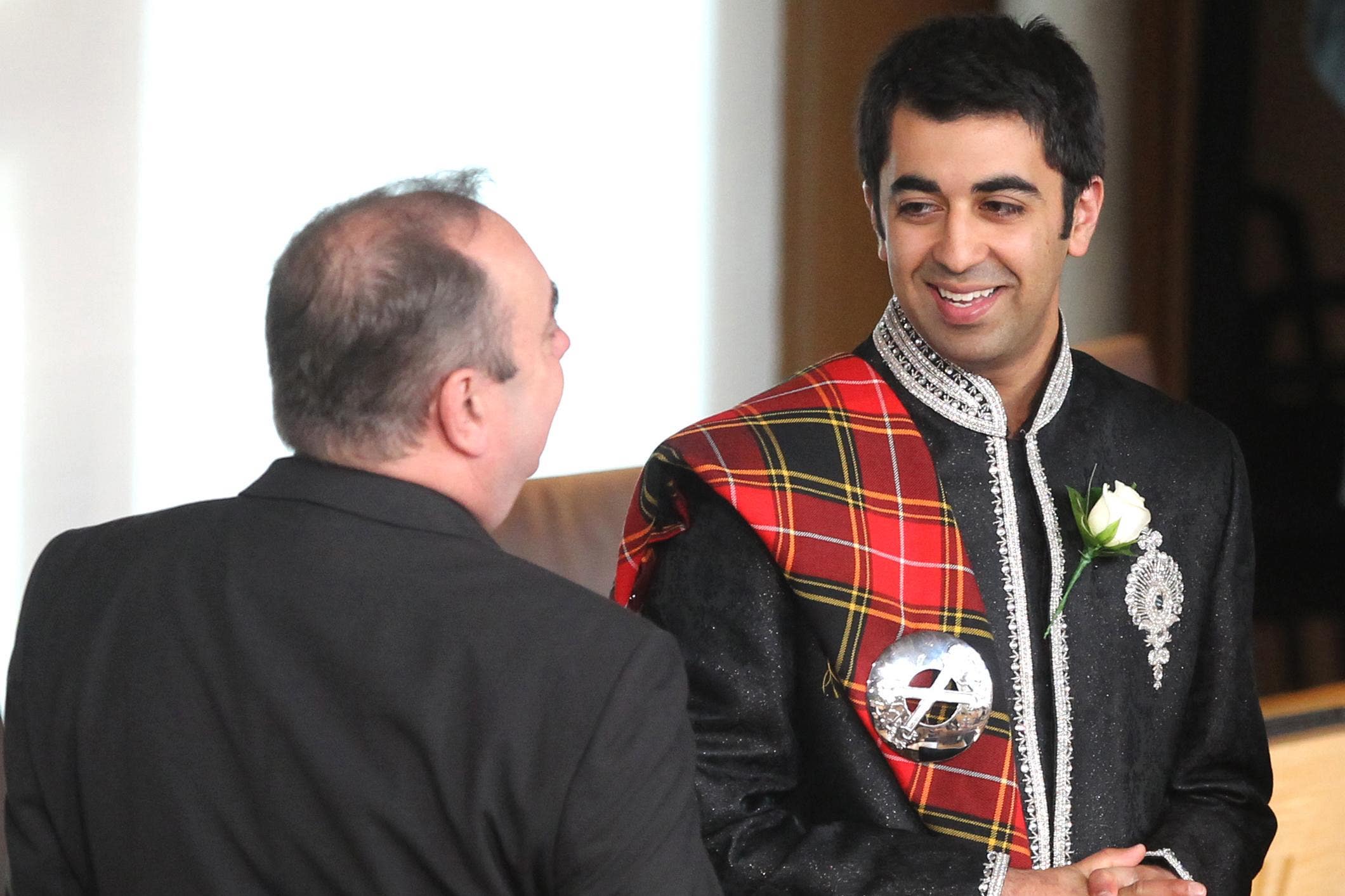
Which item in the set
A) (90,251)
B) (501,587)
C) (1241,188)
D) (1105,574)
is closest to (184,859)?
(501,587)

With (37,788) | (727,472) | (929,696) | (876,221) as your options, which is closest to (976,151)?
(876,221)

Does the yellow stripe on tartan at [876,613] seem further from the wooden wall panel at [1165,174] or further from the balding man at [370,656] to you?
the wooden wall panel at [1165,174]

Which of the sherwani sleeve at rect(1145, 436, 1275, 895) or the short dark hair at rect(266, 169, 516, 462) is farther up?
the short dark hair at rect(266, 169, 516, 462)

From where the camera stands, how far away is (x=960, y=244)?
1.49 meters

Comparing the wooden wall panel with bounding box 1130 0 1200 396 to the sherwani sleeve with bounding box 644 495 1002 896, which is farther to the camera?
the wooden wall panel with bounding box 1130 0 1200 396

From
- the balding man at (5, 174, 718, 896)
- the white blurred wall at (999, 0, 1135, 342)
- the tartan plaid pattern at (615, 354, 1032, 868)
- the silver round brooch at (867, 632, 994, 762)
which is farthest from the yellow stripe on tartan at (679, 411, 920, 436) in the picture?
the white blurred wall at (999, 0, 1135, 342)

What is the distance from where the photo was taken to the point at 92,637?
1.07 metres

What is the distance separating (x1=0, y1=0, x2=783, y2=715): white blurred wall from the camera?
9.47ft

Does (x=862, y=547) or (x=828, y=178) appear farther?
(x=828, y=178)

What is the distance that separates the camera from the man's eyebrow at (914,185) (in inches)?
59.5

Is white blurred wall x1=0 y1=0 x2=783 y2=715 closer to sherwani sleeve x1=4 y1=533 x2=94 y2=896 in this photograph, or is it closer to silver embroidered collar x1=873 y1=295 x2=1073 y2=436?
silver embroidered collar x1=873 y1=295 x2=1073 y2=436

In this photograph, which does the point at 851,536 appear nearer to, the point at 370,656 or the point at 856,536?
the point at 856,536

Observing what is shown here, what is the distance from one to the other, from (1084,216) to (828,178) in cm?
223

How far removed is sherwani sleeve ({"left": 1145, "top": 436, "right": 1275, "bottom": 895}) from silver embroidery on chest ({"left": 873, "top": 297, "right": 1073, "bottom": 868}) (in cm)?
13
